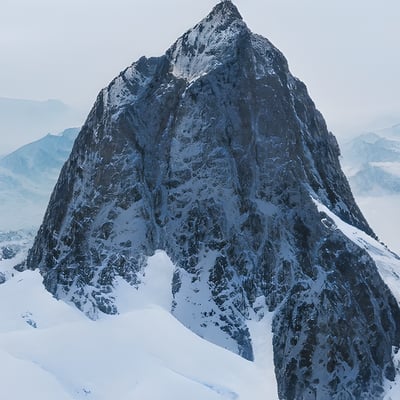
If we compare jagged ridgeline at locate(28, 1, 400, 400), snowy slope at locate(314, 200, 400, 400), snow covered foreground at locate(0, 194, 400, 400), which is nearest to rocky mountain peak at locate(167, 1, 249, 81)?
jagged ridgeline at locate(28, 1, 400, 400)

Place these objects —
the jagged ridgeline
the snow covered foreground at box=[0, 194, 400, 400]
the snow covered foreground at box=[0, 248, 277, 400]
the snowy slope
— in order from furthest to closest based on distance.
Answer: the snowy slope < the jagged ridgeline < the snow covered foreground at box=[0, 194, 400, 400] < the snow covered foreground at box=[0, 248, 277, 400]

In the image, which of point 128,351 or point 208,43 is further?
point 208,43

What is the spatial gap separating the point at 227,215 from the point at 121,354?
38028 millimetres

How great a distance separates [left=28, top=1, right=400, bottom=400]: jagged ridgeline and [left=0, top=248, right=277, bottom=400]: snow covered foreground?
3177mm

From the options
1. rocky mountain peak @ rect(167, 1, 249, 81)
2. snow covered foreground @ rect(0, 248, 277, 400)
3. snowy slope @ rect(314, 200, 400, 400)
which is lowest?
snow covered foreground @ rect(0, 248, 277, 400)

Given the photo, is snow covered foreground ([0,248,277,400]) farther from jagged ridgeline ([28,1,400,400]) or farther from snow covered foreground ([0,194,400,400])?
→ jagged ridgeline ([28,1,400,400])

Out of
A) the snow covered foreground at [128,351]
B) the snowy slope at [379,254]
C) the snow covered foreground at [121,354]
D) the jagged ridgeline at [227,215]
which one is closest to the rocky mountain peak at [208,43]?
the jagged ridgeline at [227,215]

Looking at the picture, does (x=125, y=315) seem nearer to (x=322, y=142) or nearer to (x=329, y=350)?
(x=329, y=350)

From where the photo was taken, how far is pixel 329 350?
101938 millimetres

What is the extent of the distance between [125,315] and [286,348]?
96.9 ft

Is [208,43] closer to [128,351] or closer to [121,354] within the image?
[128,351]

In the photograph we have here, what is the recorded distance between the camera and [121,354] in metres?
88.6

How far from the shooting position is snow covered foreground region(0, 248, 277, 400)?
77312mm

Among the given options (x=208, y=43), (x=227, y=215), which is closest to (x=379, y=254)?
(x=227, y=215)
